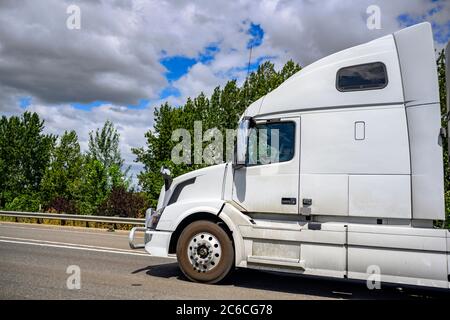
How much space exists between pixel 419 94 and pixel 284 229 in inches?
105

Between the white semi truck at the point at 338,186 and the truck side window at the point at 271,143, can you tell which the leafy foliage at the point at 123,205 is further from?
the truck side window at the point at 271,143

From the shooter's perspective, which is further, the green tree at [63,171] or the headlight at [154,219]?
the green tree at [63,171]

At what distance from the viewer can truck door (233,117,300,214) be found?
637 cm

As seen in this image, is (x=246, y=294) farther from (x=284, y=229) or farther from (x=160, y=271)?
(x=160, y=271)

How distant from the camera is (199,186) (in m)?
7.05

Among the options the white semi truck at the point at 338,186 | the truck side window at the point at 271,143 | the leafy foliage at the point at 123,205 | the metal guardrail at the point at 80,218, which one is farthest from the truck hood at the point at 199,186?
the leafy foliage at the point at 123,205

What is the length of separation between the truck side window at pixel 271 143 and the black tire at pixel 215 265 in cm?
120

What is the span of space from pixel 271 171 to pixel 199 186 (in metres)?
1.28

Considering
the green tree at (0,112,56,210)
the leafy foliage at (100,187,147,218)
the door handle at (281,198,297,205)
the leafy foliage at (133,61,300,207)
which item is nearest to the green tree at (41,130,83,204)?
the green tree at (0,112,56,210)

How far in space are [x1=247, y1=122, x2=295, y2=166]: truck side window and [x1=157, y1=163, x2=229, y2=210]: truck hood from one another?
54 centimetres

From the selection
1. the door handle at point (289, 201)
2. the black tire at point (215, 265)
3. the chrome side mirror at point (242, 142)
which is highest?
the chrome side mirror at point (242, 142)

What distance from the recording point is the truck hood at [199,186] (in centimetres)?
689

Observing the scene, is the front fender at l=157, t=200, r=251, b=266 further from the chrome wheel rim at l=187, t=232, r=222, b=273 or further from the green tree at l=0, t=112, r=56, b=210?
the green tree at l=0, t=112, r=56, b=210
